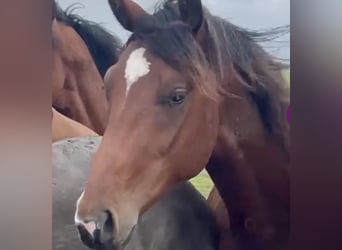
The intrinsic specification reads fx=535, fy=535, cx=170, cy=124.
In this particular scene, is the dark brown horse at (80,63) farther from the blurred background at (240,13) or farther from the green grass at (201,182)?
the green grass at (201,182)

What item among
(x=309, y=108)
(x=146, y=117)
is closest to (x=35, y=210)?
(x=146, y=117)

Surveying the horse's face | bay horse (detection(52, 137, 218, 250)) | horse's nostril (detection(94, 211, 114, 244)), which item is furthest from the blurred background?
horse's nostril (detection(94, 211, 114, 244))

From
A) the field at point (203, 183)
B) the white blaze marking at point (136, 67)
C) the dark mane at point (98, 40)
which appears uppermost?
the dark mane at point (98, 40)

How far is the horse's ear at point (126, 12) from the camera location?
1718 mm

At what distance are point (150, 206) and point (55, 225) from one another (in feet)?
1.01

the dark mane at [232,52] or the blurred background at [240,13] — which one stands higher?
the blurred background at [240,13]

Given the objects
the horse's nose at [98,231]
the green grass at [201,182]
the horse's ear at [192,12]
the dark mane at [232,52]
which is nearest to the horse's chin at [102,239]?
the horse's nose at [98,231]

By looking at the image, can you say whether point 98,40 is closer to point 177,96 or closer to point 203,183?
point 177,96

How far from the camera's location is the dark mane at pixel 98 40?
171 cm

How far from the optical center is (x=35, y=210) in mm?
1688

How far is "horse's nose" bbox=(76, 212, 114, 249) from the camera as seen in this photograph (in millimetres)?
1647

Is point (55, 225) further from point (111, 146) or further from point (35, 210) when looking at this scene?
point (111, 146)

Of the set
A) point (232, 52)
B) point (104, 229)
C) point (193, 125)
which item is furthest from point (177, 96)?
point (104, 229)

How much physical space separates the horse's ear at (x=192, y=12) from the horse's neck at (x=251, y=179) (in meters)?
0.28
